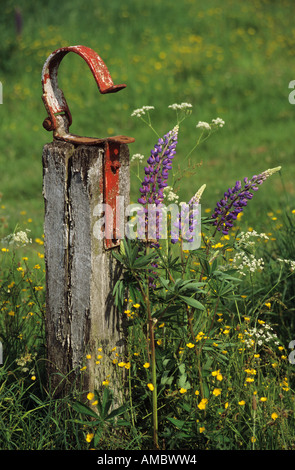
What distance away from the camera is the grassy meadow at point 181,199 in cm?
264

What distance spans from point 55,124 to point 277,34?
1150 centimetres

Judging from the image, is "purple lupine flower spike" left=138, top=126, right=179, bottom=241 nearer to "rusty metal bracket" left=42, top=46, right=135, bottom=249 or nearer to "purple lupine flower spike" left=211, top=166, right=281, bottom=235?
"rusty metal bracket" left=42, top=46, right=135, bottom=249

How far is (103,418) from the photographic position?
2.43 meters

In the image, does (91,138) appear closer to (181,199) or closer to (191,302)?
(191,302)

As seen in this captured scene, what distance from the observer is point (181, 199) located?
634cm

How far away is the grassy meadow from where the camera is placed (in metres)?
2.64

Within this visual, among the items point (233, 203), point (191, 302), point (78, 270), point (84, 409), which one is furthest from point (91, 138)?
point (84, 409)

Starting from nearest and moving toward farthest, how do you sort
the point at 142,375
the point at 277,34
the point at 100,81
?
1. the point at 100,81
2. the point at 142,375
3. the point at 277,34

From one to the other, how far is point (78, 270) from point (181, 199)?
379cm

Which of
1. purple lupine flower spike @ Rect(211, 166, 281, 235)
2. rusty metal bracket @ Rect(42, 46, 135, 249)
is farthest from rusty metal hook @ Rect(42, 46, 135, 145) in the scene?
purple lupine flower spike @ Rect(211, 166, 281, 235)

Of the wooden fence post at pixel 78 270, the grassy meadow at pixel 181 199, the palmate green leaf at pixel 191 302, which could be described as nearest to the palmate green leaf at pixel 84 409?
the grassy meadow at pixel 181 199

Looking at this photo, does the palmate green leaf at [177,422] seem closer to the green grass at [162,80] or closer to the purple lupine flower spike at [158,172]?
the purple lupine flower spike at [158,172]
